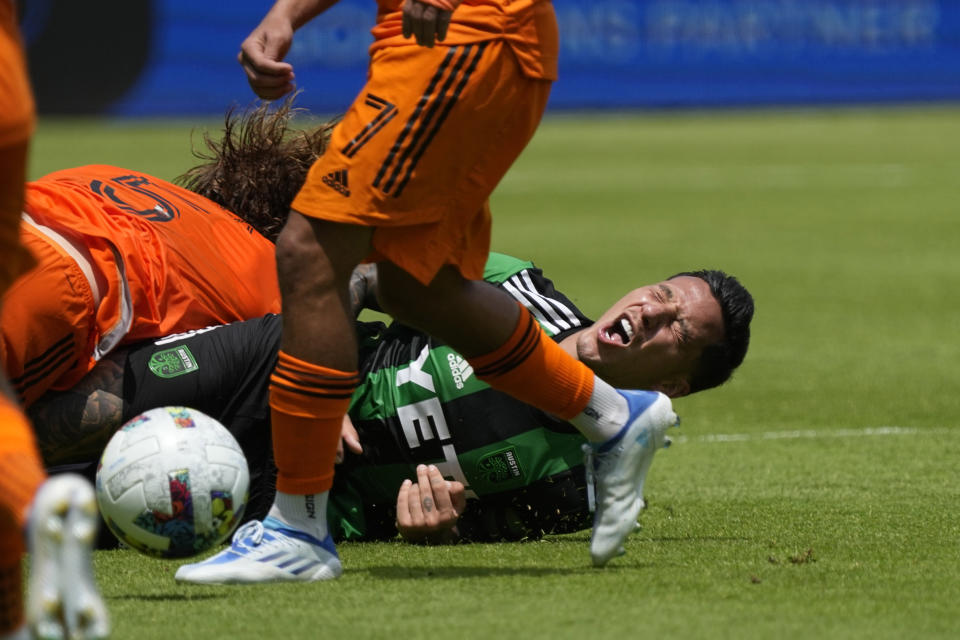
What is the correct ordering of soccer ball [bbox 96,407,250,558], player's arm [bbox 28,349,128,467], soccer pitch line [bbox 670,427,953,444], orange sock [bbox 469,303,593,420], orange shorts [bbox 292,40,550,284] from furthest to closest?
soccer pitch line [bbox 670,427,953,444], player's arm [bbox 28,349,128,467], orange sock [bbox 469,303,593,420], soccer ball [bbox 96,407,250,558], orange shorts [bbox 292,40,550,284]

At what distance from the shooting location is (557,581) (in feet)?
11.1

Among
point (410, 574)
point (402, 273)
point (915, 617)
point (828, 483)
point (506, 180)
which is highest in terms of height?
point (402, 273)

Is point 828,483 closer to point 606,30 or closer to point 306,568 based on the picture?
point 306,568

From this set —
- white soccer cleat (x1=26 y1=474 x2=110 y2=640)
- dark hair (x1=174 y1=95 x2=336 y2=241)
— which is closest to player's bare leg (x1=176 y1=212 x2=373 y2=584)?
white soccer cleat (x1=26 y1=474 x2=110 y2=640)

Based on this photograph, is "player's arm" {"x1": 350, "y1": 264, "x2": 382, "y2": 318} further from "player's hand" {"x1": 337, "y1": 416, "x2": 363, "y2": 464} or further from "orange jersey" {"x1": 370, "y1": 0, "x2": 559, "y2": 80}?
"orange jersey" {"x1": 370, "y1": 0, "x2": 559, "y2": 80}

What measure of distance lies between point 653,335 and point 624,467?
592 mm

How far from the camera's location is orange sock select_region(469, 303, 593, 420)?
352cm

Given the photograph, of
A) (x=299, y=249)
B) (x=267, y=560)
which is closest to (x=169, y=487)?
(x=267, y=560)

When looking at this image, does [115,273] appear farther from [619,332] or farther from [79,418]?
[619,332]

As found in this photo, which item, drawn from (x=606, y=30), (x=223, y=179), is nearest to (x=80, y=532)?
(x=223, y=179)

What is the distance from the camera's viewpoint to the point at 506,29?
3242 millimetres

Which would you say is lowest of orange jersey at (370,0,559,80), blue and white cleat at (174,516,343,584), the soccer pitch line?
the soccer pitch line

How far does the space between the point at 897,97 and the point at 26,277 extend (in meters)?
24.2

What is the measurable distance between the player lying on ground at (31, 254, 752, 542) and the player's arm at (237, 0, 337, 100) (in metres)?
0.77
